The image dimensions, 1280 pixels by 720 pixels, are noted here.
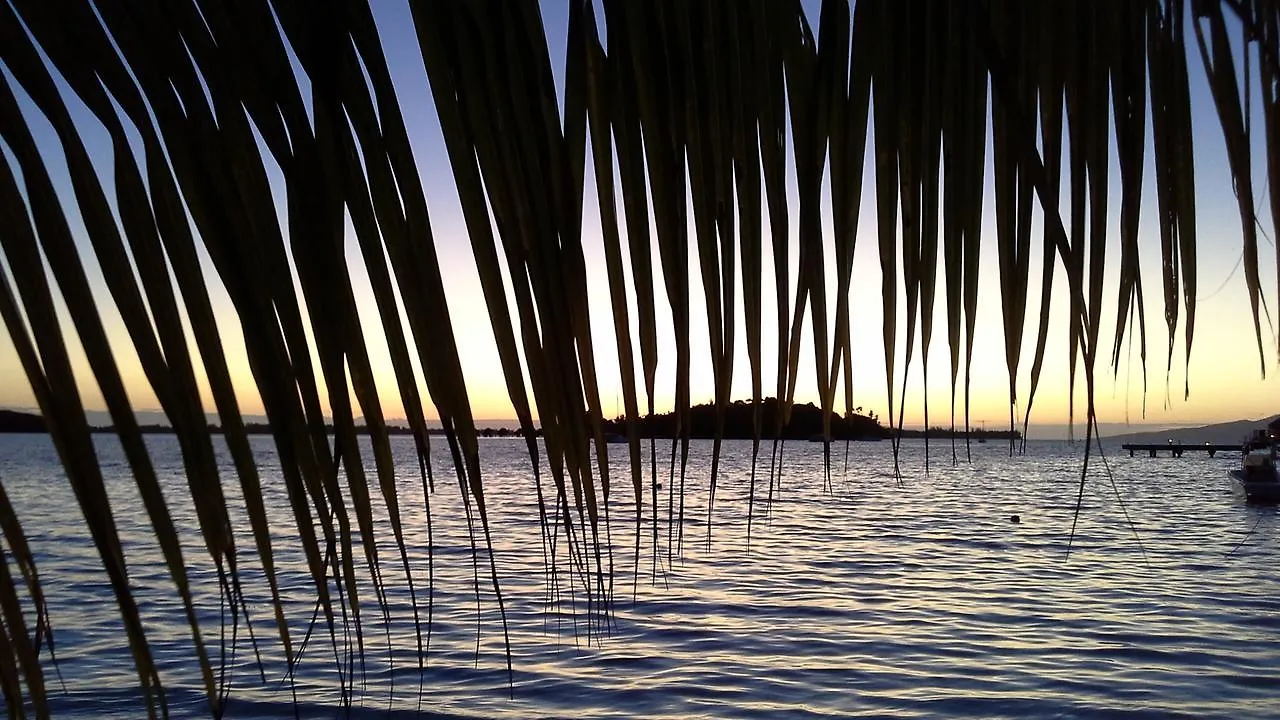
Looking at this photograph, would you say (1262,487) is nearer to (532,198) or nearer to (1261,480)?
(1261,480)

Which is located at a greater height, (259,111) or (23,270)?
(259,111)

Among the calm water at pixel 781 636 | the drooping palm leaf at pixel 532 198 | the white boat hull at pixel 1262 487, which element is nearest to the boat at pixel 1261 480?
the white boat hull at pixel 1262 487

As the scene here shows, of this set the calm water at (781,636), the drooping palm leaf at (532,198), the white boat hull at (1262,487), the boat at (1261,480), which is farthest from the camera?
the boat at (1261,480)

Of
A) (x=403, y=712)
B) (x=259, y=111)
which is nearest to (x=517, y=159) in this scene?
(x=259, y=111)

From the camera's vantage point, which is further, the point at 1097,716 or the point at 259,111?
the point at 1097,716

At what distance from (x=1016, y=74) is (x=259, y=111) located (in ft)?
2.56

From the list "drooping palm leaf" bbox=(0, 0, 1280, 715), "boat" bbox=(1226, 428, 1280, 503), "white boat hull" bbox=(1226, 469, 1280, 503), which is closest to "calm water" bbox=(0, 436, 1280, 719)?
"drooping palm leaf" bbox=(0, 0, 1280, 715)

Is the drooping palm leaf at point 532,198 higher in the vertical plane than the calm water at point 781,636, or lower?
higher

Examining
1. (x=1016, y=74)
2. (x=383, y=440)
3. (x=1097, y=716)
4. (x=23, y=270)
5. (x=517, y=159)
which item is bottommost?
(x=1097, y=716)

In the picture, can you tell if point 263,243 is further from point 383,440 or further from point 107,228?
point 383,440

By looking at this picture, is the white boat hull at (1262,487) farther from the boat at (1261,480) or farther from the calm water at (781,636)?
the calm water at (781,636)

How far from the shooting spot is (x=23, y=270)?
0.79 m

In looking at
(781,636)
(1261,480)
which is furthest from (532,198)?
(1261,480)

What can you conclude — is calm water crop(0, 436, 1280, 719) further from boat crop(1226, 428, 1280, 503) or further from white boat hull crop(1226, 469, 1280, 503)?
boat crop(1226, 428, 1280, 503)
